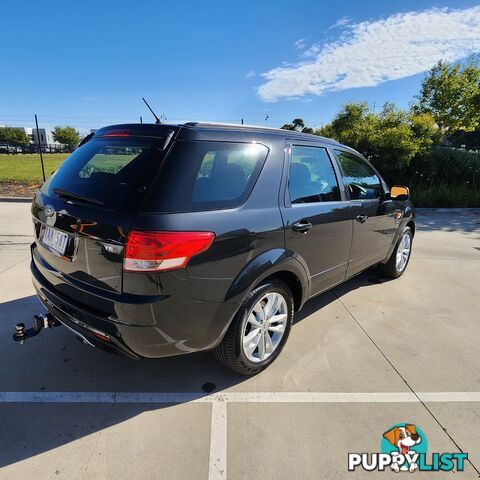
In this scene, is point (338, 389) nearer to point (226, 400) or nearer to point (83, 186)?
point (226, 400)

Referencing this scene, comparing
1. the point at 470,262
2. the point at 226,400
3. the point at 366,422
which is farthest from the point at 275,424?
the point at 470,262

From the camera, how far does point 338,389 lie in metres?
2.56

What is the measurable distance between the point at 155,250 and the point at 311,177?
164 cm

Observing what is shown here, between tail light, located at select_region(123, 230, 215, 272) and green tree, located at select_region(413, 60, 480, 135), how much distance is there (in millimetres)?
19733

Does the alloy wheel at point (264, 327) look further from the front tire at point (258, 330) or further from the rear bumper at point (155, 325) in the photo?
the rear bumper at point (155, 325)

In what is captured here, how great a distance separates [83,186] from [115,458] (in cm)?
162

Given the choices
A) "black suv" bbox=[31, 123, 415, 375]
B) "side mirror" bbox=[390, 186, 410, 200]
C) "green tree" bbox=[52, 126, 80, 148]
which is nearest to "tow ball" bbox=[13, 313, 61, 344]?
"black suv" bbox=[31, 123, 415, 375]

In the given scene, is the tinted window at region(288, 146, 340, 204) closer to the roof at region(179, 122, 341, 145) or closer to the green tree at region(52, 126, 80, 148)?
the roof at region(179, 122, 341, 145)

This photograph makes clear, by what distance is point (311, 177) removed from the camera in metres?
2.98

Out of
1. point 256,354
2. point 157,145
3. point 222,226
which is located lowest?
point 256,354

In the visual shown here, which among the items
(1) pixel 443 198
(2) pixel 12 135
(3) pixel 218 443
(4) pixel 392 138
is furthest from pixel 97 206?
(2) pixel 12 135

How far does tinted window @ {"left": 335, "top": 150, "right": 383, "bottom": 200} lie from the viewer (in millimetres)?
3485

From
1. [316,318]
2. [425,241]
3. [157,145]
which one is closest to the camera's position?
[157,145]

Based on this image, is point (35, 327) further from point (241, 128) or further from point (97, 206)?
point (241, 128)
